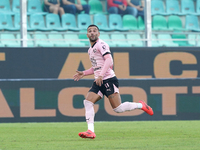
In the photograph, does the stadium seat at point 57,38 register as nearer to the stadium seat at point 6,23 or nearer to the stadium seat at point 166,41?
the stadium seat at point 6,23

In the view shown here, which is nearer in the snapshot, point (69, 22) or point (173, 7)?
point (69, 22)

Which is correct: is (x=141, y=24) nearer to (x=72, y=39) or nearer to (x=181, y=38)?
(x=181, y=38)

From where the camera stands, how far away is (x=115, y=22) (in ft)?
39.7

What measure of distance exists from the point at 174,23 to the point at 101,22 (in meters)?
2.53

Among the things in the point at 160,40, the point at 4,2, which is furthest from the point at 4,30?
the point at 160,40

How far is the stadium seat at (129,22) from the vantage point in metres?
11.8

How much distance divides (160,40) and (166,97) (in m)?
1.63

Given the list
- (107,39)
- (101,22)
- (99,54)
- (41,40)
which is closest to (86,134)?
(99,54)

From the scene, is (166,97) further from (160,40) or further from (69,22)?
(69,22)

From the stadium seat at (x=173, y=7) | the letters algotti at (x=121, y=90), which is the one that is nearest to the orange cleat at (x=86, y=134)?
the letters algotti at (x=121, y=90)

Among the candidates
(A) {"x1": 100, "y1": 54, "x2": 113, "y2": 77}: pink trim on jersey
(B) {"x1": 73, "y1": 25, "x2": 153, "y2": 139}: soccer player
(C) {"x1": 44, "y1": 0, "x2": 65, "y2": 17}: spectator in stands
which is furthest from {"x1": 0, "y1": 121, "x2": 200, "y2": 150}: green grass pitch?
(C) {"x1": 44, "y1": 0, "x2": 65, "y2": 17}: spectator in stands

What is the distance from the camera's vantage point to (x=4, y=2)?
11609 mm

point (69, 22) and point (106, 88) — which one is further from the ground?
point (69, 22)

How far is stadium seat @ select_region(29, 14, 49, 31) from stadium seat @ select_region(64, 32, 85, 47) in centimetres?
69
